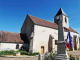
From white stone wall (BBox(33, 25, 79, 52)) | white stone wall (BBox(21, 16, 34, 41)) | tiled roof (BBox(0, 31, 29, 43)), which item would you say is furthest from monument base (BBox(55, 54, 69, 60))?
tiled roof (BBox(0, 31, 29, 43))

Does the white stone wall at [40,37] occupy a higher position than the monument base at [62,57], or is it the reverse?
the white stone wall at [40,37]

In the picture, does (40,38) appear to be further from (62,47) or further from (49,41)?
(62,47)

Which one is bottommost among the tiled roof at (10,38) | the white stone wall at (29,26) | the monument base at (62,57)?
the monument base at (62,57)

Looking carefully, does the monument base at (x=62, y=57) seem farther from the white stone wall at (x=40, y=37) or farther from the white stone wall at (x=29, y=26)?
the white stone wall at (x=29, y=26)

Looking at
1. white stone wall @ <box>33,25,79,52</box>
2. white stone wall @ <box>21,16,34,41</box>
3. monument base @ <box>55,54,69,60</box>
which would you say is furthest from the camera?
white stone wall @ <box>21,16,34,41</box>

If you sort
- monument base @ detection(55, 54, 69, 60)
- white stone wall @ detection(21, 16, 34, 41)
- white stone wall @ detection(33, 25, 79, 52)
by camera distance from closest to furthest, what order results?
monument base @ detection(55, 54, 69, 60) < white stone wall @ detection(33, 25, 79, 52) < white stone wall @ detection(21, 16, 34, 41)

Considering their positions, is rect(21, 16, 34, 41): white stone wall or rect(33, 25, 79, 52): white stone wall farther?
rect(21, 16, 34, 41): white stone wall

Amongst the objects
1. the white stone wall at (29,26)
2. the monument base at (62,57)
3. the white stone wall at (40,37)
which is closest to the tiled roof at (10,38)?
the white stone wall at (29,26)

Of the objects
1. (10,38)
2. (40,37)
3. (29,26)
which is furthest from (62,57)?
(10,38)

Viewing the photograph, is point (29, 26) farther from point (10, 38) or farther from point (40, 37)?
point (10, 38)

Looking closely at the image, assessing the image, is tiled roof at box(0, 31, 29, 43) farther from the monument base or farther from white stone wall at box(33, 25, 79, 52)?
the monument base

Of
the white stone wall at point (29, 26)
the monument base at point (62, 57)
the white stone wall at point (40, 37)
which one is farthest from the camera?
the white stone wall at point (29, 26)

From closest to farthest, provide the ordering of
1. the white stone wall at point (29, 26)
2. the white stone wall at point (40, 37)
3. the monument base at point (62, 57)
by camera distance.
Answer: the monument base at point (62, 57), the white stone wall at point (40, 37), the white stone wall at point (29, 26)

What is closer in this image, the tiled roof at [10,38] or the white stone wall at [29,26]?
the tiled roof at [10,38]
